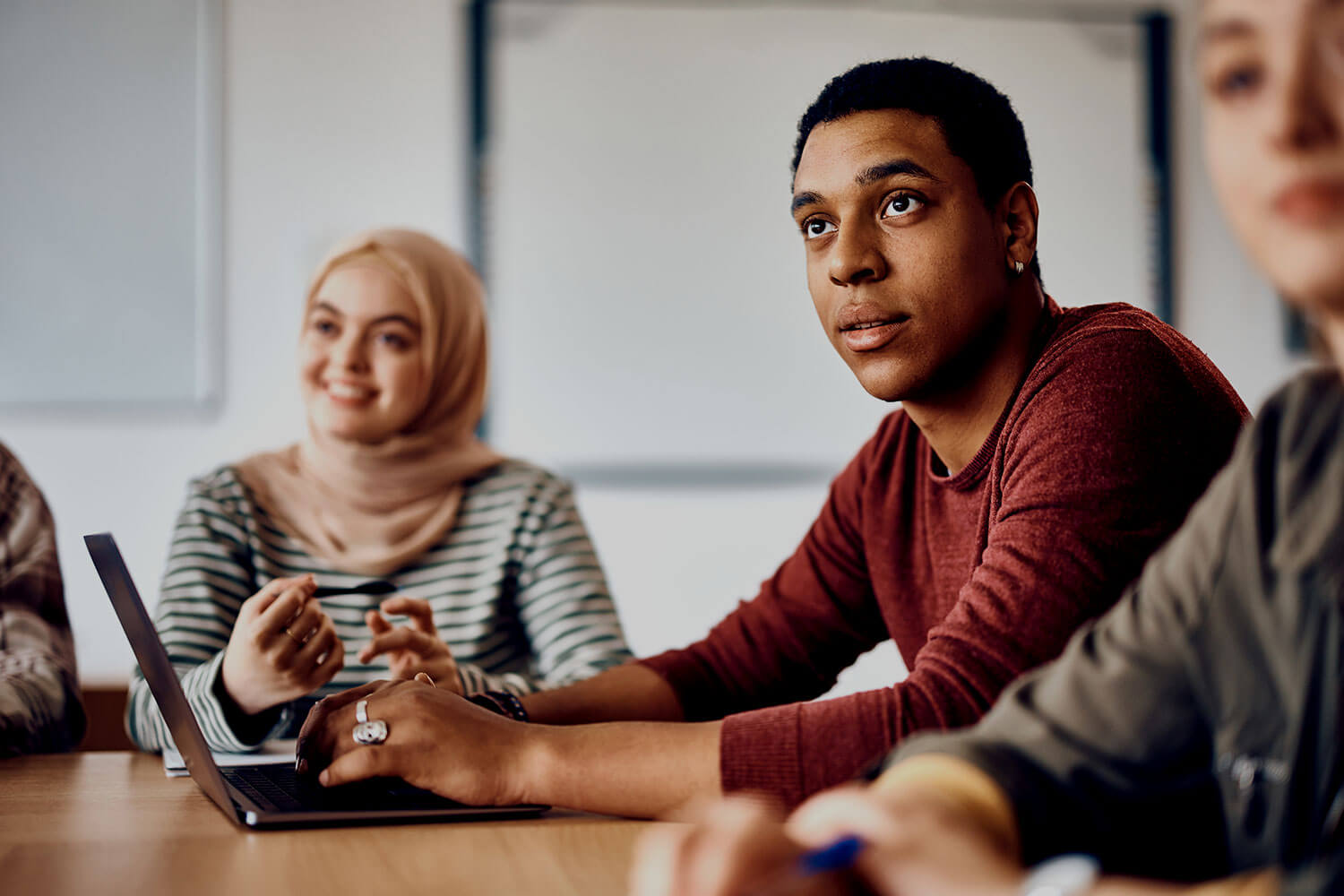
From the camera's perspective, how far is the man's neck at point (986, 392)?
1.13 meters

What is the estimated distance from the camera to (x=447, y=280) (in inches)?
74.2

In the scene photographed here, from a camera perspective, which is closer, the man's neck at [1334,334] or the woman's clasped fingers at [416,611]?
the man's neck at [1334,334]

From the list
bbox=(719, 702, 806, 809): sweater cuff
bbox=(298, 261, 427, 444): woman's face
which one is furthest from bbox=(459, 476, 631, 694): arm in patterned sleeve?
bbox=(719, 702, 806, 809): sweater cuff

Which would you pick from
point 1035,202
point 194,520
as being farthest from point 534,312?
point 1035,202

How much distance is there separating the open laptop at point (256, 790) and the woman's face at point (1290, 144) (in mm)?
613

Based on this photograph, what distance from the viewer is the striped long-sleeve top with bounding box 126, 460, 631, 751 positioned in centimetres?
160

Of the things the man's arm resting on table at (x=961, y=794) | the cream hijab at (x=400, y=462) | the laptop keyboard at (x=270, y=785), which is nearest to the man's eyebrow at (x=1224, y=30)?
the man's arm resting on table at (x=961, y=794)

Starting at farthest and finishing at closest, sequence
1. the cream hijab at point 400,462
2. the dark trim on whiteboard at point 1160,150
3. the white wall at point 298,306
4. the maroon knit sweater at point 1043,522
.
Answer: the dark trim on whiteboard at point 1160,150
the white wall at point 298,306
the cream hijab at point 400,462
the maroon knit sweater at point 1043,522

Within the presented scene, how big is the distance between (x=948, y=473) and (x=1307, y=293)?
716mm

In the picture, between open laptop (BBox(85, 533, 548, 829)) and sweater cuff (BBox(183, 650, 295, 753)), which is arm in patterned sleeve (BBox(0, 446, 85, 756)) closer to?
sweater cuff (BBox(183, 650, 295, 753))

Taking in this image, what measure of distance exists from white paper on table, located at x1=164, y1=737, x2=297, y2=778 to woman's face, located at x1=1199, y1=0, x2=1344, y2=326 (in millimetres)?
912

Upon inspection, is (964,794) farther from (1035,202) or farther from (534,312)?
(534,312)

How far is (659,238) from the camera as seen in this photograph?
8.61 feet

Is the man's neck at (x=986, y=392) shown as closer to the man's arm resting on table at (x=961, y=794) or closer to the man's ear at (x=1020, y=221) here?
the man's ear at (x=1020, y=221)
